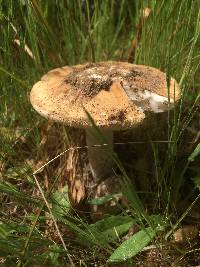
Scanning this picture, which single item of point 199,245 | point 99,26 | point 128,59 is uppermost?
point 99,26

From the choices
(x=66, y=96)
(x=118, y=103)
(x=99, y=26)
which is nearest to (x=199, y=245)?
(x=118, y=103)

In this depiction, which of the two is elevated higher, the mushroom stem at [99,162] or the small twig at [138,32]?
the small twig at [138,32]

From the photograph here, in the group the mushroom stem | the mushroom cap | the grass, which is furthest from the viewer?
the mushroom stem

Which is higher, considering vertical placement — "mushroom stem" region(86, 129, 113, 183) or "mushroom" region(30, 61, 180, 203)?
"mushroom" region(30, 61, 180, 203)

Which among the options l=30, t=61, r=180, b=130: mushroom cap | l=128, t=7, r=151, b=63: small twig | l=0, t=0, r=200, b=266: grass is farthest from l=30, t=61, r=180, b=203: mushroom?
l=128, t=7, r=151, b=63: small twig

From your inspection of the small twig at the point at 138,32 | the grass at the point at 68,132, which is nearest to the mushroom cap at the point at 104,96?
the grass at the point at 68,132

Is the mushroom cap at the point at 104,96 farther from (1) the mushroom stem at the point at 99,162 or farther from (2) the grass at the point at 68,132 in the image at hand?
(1) the mushroom stem at the point at 99,162

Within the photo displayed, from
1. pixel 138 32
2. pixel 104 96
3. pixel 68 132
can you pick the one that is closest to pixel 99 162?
pixel 68 132

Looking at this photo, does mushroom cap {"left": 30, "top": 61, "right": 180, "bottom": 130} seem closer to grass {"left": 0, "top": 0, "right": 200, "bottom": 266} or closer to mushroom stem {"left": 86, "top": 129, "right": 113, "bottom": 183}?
grass {"left": 0, "top": 0, "right": 200, "bottom": 266}

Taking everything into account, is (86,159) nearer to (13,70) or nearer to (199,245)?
(13,70)
